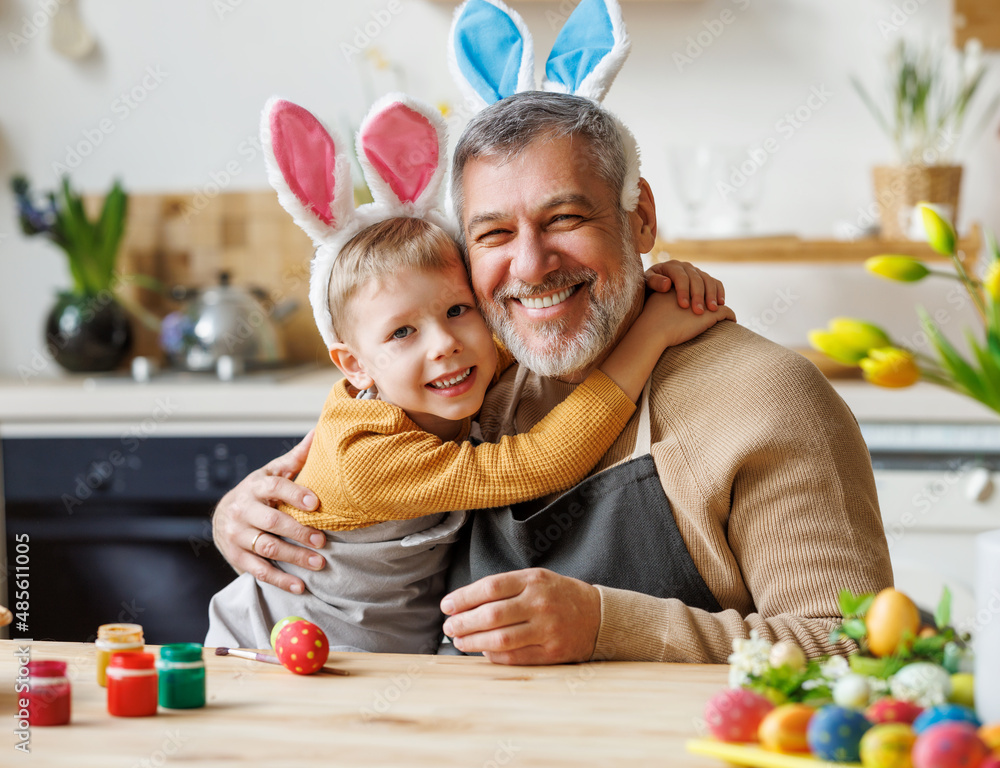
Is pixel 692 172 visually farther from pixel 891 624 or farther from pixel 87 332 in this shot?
pixel 891 624

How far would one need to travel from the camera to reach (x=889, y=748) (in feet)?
2.44

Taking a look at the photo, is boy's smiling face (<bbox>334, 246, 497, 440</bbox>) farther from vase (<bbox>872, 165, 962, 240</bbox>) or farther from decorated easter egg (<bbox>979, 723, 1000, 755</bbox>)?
vase (<bbox>872, 165, 962, 240</bbox>)

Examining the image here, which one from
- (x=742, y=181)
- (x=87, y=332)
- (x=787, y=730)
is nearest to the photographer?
(x=787, y=730)

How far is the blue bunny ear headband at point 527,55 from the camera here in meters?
1.52

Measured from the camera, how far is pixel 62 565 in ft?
9.03

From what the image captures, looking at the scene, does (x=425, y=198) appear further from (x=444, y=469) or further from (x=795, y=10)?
(x=795, y=10)

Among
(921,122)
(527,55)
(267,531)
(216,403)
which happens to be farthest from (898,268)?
(921,122)

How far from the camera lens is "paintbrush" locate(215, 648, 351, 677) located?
42.9 inches

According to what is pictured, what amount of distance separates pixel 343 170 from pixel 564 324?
14.9 inches

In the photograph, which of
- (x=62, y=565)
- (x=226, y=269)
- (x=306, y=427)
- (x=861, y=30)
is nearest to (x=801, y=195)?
(x=861, y=30)

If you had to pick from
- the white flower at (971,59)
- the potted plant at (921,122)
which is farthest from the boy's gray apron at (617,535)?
the white flower at (971,59)

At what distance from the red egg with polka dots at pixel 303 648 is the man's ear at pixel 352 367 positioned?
0.54m

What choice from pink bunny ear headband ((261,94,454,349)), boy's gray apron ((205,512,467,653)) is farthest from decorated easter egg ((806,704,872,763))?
pink bunny ear headband ((261,94,454,349))

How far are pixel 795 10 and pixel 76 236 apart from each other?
2226 mm
